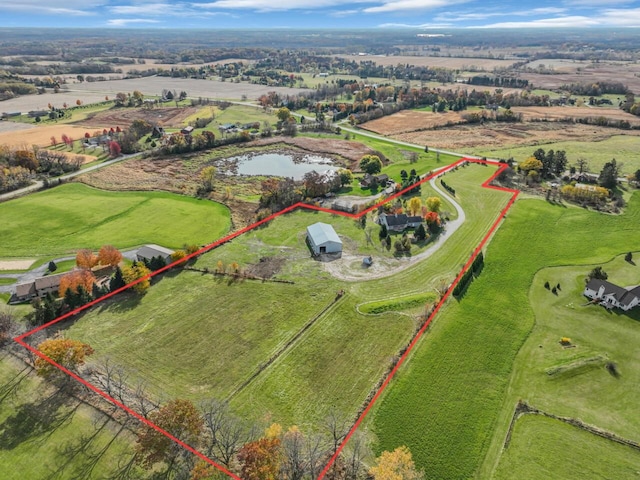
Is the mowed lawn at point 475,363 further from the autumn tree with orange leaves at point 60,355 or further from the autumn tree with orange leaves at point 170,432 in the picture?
the autumn tree with orange leaves at point 60,355

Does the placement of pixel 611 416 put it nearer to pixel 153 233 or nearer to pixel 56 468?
pixel 56 468

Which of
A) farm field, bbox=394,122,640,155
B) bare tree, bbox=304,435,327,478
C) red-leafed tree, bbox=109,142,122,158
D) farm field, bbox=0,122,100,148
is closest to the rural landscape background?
bare tree, bbox=304,435,327,478

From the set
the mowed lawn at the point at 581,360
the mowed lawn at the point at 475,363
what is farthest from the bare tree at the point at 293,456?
the mowed lawn at the point at 581,360

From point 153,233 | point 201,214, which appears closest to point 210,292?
point 153,233

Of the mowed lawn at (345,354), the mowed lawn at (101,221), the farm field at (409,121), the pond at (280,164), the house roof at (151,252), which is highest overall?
the house roof at (151,252)

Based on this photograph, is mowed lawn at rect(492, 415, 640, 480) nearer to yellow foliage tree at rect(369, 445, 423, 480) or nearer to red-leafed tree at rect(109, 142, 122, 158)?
yellow foliage tree at rect(369, 445, 423, 480)

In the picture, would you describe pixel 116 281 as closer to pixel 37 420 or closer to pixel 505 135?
pixel 37 420
